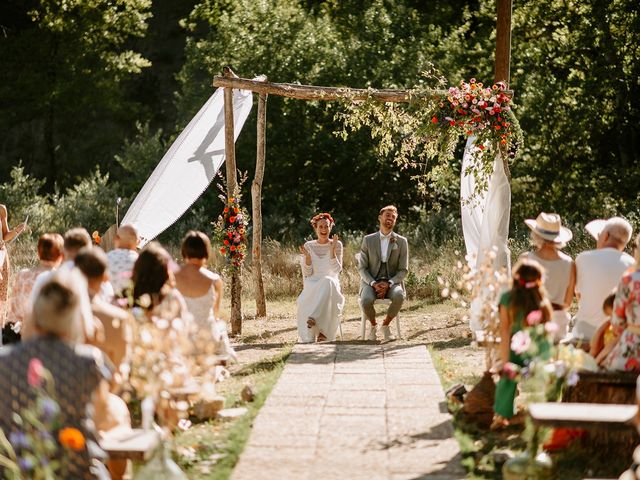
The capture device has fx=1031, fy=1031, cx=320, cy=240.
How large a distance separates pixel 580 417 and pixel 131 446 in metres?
2.28

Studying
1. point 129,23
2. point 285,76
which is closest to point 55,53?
point 129,23

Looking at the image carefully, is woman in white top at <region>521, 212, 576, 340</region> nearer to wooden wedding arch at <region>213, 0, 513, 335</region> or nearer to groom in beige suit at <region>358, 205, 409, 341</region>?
groom in beige suit at <region>358, 205, 409, 341</region>

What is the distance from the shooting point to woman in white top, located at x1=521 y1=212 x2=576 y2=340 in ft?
24.5

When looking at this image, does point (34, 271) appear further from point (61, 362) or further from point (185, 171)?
point (185, 171)

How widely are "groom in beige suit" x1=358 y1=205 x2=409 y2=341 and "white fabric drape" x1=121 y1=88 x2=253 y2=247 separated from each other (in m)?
1.97

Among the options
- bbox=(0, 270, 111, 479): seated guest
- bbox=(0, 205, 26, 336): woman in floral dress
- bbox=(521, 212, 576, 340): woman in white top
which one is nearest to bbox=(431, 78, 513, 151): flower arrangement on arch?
bbox=(521, 212, 576, 340): woman in white top

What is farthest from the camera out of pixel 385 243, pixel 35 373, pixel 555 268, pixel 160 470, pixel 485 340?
pixel 385 243

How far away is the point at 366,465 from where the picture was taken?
18.8 ft

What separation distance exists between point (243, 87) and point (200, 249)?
14.6 feet

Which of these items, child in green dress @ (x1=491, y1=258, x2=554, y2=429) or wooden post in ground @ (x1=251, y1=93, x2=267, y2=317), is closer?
child in green dress @ (x1=491, y1=258, x2=554, y2=429)

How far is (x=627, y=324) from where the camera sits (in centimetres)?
615

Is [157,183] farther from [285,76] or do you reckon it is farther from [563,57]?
[563,57]

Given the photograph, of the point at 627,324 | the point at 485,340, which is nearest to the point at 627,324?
the point at 627,324

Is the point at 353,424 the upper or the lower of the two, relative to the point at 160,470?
lower
